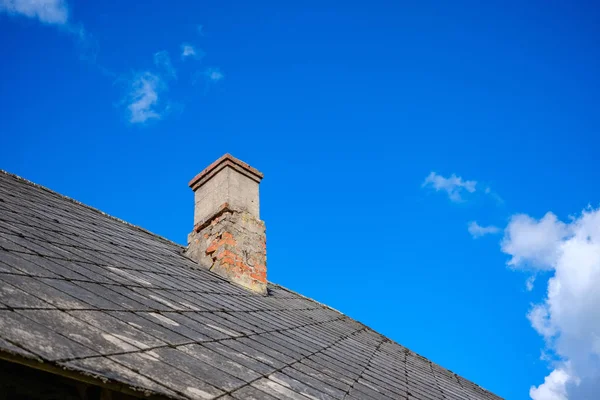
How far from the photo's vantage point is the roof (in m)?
2.18

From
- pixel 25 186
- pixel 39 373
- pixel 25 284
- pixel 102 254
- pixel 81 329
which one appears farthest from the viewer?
pixel 25 186

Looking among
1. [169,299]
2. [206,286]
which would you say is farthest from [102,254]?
[206,286]

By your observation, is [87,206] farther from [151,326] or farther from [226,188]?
[151,326]

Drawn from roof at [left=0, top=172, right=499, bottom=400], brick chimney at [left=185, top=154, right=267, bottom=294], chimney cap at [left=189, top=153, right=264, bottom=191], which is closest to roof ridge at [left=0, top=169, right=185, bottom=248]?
roof at [left=0, top=172, right=499, bottom=400]

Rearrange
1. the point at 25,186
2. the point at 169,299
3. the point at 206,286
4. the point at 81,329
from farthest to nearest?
1. the point at 25,186
2. the point at 206,286
3. the point at 169,299
4. the point at 81,329

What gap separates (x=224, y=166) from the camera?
25.3ft

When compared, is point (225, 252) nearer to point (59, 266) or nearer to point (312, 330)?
point (312, 330)

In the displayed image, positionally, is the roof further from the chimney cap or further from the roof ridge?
the chimney cap

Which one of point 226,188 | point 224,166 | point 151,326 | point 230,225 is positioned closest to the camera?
point 151,326

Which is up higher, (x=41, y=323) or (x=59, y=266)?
(x=59, y=266)

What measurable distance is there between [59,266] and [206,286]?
90.9 inches

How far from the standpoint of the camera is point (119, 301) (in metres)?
3.33

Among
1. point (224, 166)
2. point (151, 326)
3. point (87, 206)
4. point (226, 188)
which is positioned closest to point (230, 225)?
point (226, 188)

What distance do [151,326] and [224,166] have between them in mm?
4812
